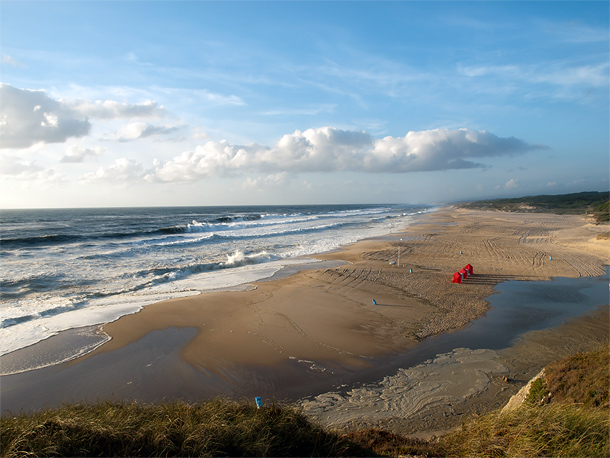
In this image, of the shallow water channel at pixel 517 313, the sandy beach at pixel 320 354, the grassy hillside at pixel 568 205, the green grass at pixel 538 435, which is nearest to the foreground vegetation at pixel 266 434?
the green grass at pixel 538 435

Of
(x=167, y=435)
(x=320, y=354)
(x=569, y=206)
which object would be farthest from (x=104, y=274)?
(x=569, y=206)

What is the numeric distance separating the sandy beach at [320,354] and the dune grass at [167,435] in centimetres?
160

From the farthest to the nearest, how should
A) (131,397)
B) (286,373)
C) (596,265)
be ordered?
(596,265) → (286,373) → (131,397)

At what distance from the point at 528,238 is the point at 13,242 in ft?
139

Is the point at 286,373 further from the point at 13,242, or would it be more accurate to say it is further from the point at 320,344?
the point at 13,242

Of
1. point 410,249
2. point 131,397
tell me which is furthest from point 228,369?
point 410,249

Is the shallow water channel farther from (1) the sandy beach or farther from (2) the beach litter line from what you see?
(2) the beach litter line

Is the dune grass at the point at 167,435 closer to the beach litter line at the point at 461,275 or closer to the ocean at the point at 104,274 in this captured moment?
the ocean at the point at 104,274

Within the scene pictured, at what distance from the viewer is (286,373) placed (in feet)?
22.1

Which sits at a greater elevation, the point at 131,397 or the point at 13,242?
the point at 13,242

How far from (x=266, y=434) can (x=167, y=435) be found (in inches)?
40.7

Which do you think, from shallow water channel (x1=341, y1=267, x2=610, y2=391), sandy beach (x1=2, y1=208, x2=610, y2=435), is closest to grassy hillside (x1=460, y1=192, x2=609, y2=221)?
shallow water channel (x1=341, y1=267, x2=610, y2=391)

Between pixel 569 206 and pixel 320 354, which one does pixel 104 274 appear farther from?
pixel 569 206

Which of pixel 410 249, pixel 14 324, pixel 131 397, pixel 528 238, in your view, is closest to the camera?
pixel 131 397
